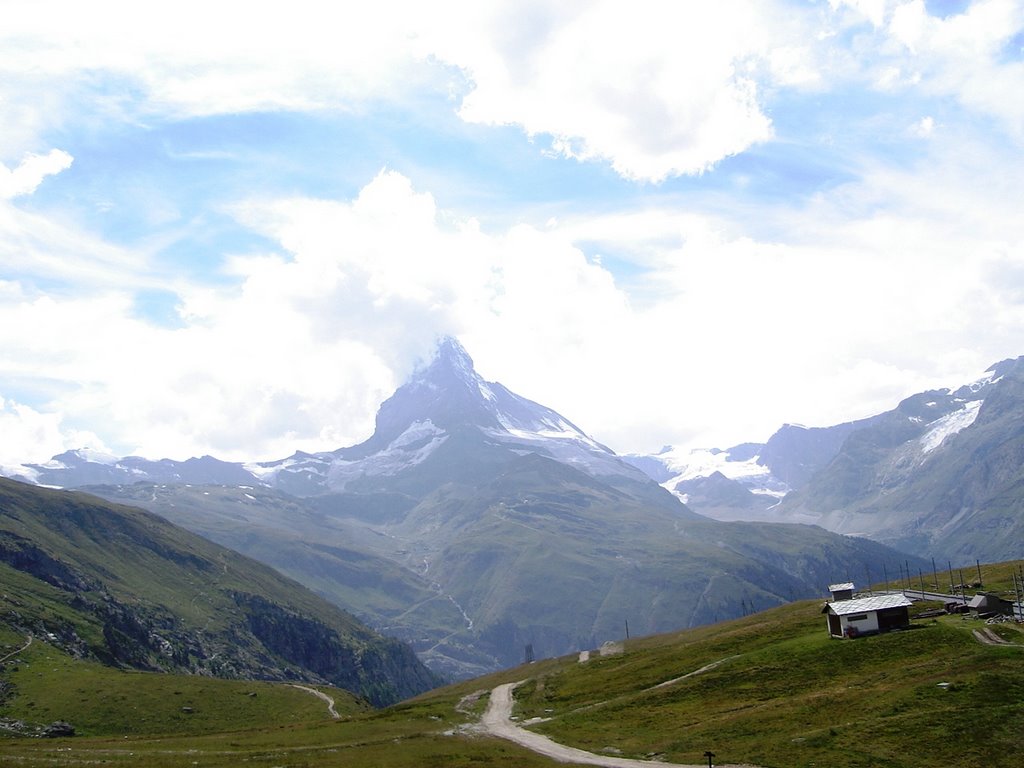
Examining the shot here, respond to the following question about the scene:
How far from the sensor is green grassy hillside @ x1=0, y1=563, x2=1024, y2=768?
Result: 2616 inches

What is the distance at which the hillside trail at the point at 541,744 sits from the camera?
71175 mm

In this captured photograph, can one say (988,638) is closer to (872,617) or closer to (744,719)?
(872,617)

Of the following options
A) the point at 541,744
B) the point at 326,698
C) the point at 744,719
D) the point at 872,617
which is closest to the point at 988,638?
the point at 872,617

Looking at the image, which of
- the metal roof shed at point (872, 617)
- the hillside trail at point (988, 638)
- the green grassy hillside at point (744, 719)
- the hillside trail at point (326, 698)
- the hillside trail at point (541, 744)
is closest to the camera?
the green grassy hillside at point (744, 719)

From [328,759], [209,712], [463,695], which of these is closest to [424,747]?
[328,759]

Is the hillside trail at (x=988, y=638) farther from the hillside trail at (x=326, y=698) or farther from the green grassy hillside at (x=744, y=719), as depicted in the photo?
the hillside trail at (x=326, y=698)

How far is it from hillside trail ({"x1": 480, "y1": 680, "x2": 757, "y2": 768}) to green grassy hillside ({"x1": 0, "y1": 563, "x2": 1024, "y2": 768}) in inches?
68.0

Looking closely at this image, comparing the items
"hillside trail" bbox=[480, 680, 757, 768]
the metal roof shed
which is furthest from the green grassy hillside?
the metal roof shed

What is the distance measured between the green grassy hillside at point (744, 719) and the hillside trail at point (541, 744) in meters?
1.73

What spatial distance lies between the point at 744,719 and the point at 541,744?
2063 cm

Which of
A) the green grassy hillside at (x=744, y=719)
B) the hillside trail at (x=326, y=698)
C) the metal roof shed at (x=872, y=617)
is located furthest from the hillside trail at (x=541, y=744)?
the metal roof shed at (x=872, y=617)

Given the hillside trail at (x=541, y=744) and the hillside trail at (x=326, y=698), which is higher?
the hillside trail at (x=541, y=744)

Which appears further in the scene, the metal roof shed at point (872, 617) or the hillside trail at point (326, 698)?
the hillside trail at point (326, 698)

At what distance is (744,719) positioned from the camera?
79188 millimetres
